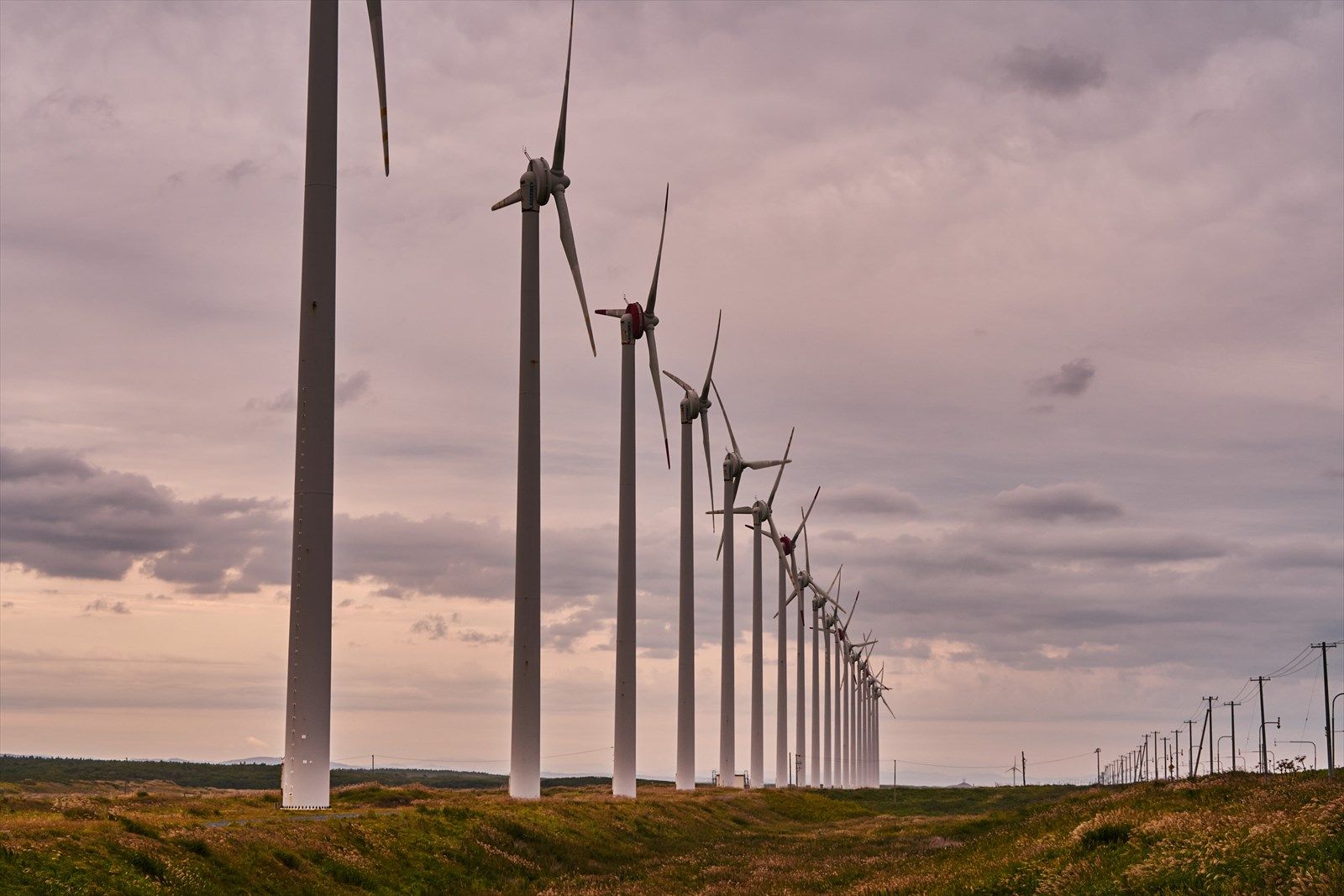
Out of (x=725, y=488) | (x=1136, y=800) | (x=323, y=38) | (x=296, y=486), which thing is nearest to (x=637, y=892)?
(x=296, y=486)

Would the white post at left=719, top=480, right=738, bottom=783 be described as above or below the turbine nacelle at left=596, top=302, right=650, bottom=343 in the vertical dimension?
below

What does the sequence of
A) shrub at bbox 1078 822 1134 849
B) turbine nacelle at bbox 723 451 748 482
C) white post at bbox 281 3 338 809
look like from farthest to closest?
turbine nacelle at bbox 723 451 748 482 → white post at bbox 281 3 338 809 → shrub at bbox 1078 822 1134 849

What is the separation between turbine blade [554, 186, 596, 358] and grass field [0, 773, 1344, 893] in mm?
25114

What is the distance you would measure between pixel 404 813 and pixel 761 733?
9225 centimetres

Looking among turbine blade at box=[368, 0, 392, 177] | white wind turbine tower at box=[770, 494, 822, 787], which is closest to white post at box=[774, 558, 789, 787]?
white wind turbine tower at box=[770, 494, 822, 787]

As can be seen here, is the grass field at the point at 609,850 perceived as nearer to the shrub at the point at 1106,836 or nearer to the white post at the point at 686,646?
the shrub at the point at 1106,836

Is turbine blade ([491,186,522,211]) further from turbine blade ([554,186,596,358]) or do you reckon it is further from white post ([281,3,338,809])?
white post ([281,3,338,809])

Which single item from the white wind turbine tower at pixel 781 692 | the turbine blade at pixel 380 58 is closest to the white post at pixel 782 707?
the white wind turbine tower at pixel 781 692

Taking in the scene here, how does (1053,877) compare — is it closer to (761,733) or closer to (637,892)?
(637,892)

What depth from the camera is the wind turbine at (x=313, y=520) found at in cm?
4253

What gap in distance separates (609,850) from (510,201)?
34.5 meters

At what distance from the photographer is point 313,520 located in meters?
42.6

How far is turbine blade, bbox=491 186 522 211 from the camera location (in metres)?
70.9

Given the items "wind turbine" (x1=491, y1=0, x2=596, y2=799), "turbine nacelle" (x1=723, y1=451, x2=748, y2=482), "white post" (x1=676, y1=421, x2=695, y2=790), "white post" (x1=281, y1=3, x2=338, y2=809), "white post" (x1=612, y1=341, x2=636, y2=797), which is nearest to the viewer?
"white post" (x1=281, y1=3, x2=338, y2=809)
